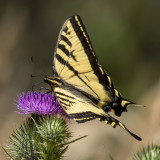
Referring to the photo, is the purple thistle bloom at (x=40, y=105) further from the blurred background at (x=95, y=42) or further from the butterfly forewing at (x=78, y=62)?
the blurred background at (x=95, y=42)

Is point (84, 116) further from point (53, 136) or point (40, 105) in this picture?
point (40, 105)

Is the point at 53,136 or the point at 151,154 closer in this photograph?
the point at 53,136

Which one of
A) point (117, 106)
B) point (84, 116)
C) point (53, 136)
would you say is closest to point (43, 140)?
point (53, 136)

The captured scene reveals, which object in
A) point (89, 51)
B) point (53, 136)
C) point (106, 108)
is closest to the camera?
point (53, 136)

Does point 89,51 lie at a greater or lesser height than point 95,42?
lesser

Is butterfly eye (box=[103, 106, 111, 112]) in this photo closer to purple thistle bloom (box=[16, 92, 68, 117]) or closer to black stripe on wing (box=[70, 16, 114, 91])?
black stripe on wing (box=[70, 16, 114, 91])

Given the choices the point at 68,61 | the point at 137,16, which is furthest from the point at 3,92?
the point at 68,61

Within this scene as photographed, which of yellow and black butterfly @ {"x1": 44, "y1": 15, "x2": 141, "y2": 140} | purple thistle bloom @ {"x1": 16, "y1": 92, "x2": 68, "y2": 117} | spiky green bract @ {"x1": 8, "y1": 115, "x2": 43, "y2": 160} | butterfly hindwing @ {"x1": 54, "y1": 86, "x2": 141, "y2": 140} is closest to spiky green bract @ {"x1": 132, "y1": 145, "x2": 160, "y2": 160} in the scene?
butterfly hindwing @ {"x1": 54, "y1": 86, "x2": 141, "y2": 140}
